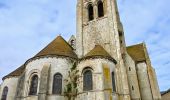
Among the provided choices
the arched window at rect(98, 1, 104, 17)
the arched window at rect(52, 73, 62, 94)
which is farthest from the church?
the arched window at rect(98, 1, 104, 17)

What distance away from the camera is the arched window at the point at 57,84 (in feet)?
66.8

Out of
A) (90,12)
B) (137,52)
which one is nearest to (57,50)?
(90,12)

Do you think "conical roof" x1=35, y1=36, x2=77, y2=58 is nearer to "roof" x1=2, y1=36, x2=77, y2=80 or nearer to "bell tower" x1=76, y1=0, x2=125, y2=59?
"roof" x1=2, y1=36, x2=77, y2=80

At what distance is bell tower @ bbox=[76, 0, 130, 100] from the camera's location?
22.6 metres

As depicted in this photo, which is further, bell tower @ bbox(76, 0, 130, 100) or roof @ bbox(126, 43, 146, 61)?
roof @ bbox(126, 43, 146, 61)

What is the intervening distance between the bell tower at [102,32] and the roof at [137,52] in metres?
2.66

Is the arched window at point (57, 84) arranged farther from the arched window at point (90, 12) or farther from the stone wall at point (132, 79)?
the arched window at point (90, 12)

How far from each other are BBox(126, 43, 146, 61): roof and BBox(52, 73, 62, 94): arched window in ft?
41.1

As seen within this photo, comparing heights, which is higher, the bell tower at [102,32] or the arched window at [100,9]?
the arched window at [100,9]

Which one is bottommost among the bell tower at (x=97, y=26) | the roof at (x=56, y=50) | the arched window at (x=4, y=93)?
the arched window at (x=4, y=93)

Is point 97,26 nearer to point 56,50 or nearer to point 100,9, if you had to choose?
point 100,9

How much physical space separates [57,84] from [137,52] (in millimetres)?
14932

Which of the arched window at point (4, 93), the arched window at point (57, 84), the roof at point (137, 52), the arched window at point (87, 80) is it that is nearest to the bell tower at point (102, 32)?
the roof at point (137, 52)

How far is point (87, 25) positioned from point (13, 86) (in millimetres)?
13233
